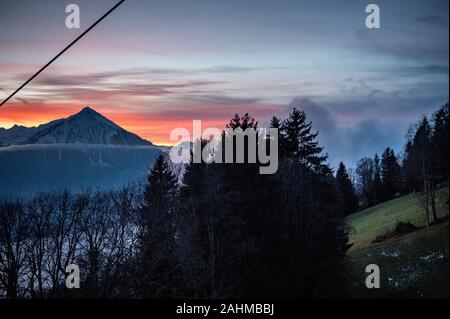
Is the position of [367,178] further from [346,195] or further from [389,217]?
[389,217]

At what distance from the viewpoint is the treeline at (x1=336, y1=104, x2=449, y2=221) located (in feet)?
112

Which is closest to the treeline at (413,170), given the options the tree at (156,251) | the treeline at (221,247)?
the treeline at (221,247)

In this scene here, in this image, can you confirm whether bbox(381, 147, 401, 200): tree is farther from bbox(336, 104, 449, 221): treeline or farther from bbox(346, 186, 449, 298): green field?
bbox(346, 186, 449, 298): green field

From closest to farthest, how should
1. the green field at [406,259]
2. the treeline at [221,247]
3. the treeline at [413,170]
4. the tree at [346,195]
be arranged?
1. the treeline at [221,247]
2. the green field at [406,259]
3. the treeline at [413,170]
4. the tree at [346,195]

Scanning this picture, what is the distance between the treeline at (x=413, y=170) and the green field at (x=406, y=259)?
321cm

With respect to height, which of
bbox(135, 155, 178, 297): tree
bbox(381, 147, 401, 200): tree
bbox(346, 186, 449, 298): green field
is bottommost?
bbox(346, 186, 449, 298): green field

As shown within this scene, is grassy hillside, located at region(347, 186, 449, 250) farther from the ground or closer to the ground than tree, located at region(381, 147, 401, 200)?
closer to the ground

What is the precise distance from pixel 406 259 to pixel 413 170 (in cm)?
2200

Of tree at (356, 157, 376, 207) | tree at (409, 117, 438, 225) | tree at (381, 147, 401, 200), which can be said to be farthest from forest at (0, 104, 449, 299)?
tree at (356, 157, 376, 207)

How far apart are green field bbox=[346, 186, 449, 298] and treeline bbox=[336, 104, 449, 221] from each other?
3211 millimetres

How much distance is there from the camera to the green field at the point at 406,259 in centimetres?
2786

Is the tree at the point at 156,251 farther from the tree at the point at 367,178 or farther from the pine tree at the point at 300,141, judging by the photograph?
the tree at the point at 367,178

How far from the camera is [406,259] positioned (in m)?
34.2
